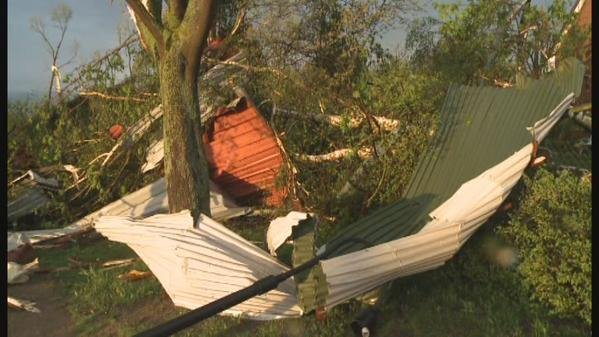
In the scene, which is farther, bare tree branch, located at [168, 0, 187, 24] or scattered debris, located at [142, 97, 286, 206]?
scattered debris, located at [142, 97, 286, 206]

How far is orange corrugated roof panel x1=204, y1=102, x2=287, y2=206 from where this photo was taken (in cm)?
761

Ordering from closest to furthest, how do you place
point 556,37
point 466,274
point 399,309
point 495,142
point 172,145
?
point 399,309
point 466,274
point 495,142
point 172,145
point 556,37

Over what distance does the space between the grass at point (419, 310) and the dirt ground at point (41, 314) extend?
101 millimetres

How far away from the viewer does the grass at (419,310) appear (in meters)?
3.83

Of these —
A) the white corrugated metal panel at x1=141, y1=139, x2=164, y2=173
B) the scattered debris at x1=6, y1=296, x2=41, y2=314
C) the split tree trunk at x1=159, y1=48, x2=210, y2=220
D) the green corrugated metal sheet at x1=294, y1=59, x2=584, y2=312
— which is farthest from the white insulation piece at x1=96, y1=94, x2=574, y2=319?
the white corrugated metal panel at x1=141, y1=139, x2=164, y2=173

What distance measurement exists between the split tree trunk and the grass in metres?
0.99

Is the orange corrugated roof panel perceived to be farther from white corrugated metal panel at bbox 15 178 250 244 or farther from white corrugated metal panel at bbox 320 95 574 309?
white corrugated metal panel at bbox 320 95 574 309

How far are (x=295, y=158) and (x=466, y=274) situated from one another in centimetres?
318

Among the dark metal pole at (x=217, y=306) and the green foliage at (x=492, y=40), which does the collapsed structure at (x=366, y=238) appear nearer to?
the dark metal pole at (x=217, y=306)

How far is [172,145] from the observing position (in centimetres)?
563

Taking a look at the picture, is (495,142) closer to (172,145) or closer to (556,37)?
(172,145)

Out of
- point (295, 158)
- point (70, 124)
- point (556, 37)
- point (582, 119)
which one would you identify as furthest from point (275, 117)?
point (556, 37)

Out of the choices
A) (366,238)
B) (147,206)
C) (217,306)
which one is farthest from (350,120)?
(217,306)

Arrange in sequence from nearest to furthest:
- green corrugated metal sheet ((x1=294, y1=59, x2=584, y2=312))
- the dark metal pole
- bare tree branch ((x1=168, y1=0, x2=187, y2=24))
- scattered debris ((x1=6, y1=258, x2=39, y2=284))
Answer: the dark metal pole → green corrugated metal sheet ((x1=294, y1=59, x2=584, y2=312)) → scattered debris ((x1=6, y1=258, x2=39, y2=284)) → bare tree branch ((x1=168, y1=0, x2=187, y2=24))
